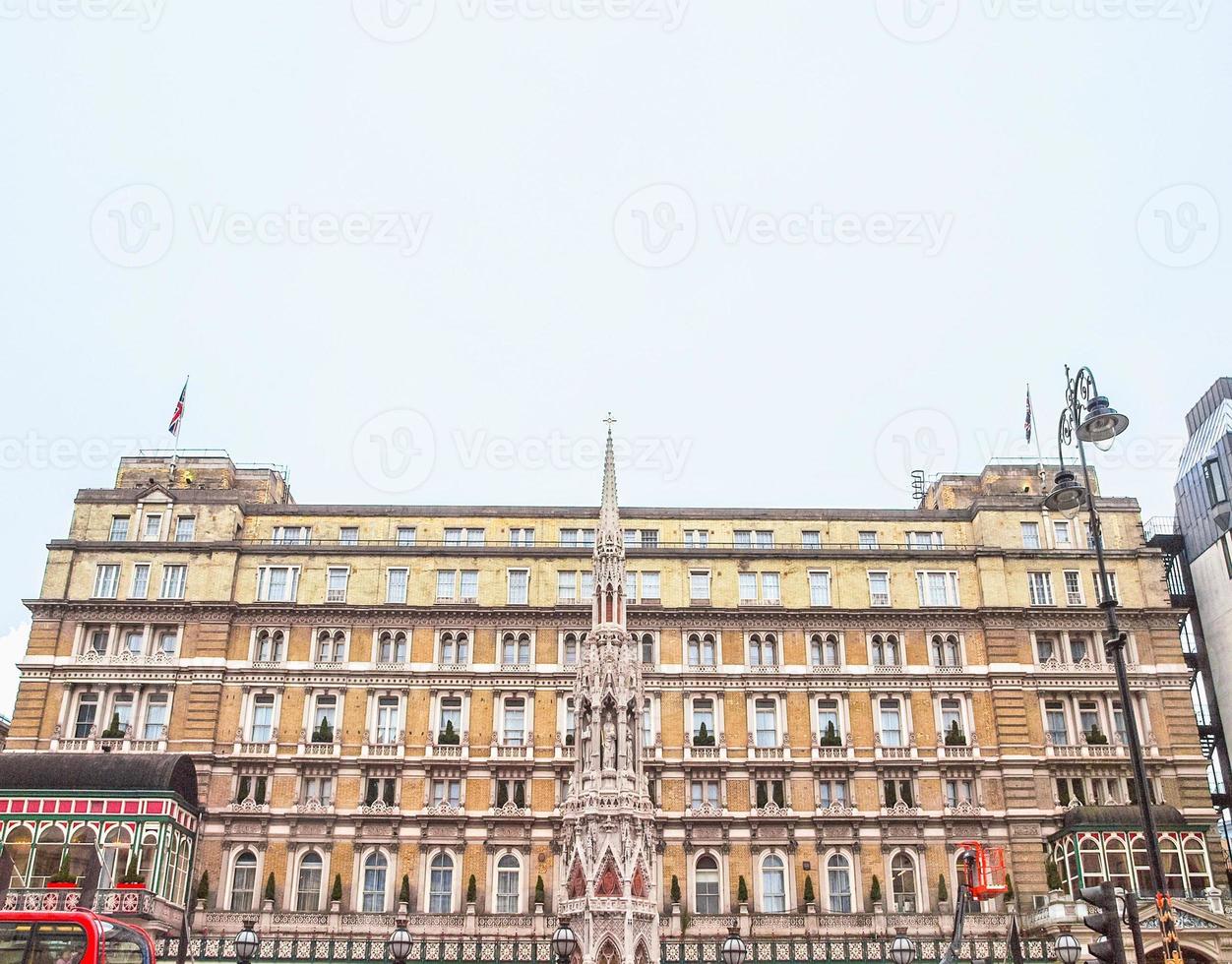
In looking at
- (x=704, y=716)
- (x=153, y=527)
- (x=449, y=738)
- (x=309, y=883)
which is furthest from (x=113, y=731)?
(x=704, y=716)

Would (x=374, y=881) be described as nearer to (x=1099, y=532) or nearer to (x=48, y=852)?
(x=48, y=852)

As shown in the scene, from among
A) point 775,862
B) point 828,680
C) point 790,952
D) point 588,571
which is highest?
point 588,571

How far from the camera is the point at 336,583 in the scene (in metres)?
67.8

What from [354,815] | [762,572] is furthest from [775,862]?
[354,815]

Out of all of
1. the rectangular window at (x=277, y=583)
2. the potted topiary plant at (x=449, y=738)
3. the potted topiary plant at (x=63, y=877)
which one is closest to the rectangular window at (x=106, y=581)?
the rectangular window at (x=277, y=583)

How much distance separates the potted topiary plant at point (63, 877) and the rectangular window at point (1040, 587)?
49392 mm

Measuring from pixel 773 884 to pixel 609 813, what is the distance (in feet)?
77.7

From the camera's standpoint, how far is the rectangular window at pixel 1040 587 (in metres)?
67.4

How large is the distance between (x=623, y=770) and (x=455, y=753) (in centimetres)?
2312

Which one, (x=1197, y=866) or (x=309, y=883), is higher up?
(x=1197, y=866)

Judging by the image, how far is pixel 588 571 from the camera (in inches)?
2697

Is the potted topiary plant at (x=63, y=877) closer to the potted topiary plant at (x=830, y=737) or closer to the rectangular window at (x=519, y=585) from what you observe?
the rectangular window at (x=519, y=585)

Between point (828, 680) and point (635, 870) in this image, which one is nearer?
point (635, 870)

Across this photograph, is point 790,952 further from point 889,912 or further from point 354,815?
point 354,815
